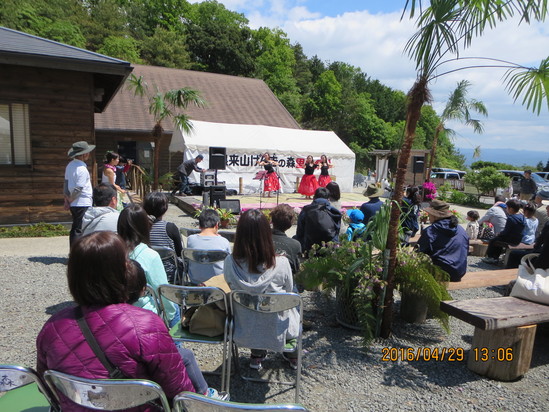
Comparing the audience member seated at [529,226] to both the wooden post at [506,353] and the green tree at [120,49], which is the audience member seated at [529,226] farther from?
the green tree at [120,49]

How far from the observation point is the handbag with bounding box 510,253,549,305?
11.6ft

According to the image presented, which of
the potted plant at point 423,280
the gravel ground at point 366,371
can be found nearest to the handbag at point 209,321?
the gravel ground at point 366,371

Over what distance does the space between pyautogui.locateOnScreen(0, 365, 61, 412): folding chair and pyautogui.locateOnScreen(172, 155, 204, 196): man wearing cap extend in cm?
1267

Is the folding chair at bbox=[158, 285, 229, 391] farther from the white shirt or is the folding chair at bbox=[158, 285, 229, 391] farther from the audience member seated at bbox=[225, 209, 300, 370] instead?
the white shirt

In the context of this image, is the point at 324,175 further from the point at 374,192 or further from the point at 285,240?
the point at 285,240

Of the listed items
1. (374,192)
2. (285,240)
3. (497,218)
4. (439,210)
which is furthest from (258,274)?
(497,218)

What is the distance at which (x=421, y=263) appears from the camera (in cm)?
379

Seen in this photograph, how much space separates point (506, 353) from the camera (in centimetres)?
321

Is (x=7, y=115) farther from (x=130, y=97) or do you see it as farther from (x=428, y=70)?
(x=130, y=97)

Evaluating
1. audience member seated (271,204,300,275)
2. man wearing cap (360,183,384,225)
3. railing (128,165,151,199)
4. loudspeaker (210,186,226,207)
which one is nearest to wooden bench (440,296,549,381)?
audience member seated (271,204,300,275)

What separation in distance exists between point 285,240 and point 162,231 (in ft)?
3.95

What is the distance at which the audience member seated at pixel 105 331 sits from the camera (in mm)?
1544

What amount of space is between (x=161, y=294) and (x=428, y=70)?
2685mm

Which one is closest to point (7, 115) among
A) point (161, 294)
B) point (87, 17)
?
point (161, 294)
